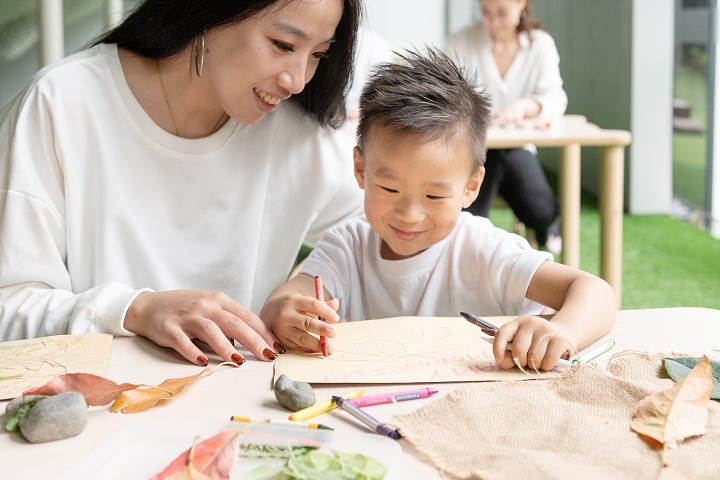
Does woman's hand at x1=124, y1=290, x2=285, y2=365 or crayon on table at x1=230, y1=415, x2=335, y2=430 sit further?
woman's hand at x1=124, y1=290, x2=285, y2=365

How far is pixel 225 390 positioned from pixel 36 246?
1.63ft

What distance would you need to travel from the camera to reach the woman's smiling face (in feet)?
3.59

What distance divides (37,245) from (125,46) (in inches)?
15.3

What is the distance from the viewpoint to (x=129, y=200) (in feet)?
4.08

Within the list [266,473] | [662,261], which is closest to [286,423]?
[266,473]

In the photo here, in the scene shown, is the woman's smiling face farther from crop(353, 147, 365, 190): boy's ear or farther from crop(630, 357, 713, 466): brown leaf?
crop(630, 357, 713, 466): brown leaf

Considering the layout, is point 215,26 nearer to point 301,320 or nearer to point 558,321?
point 301,320

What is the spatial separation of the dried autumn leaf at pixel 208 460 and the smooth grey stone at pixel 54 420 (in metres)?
0.13

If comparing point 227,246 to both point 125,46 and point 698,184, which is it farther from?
point 698,184

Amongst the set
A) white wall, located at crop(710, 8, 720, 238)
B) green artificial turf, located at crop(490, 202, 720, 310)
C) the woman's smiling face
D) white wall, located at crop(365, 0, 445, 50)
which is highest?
white wall, located at crop(365, 0, 445, 50)

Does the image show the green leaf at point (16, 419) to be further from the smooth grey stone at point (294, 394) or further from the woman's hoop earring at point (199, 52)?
the woman's hoop earring at point (199, 52)

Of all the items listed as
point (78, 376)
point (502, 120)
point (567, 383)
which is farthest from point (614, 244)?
point (78, 376)

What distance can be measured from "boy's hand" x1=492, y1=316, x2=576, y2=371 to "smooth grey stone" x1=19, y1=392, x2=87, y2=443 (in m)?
0.41

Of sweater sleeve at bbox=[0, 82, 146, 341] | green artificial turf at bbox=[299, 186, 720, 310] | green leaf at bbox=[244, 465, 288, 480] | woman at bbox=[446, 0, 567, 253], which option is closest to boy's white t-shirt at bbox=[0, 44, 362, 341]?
sweater sleeve at bbox=[0, 82, 146, 341]
